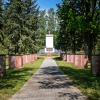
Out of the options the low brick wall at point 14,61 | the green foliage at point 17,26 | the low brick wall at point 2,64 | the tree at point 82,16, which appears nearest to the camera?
the low brick wall at point 2,64

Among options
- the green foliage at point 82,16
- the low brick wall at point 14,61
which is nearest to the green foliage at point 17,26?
the green foliage at point 82,16

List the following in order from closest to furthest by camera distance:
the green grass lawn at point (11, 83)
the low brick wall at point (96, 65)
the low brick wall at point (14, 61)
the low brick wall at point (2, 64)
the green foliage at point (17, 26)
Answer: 1. the green grass lawn at point (11, 83)
2. the low brick wall at point (2, 64)
3. the low brick wall at point (96, 65)
4. the low brick wall at point (14, 61)
5. the green foliage at point (17, 26)

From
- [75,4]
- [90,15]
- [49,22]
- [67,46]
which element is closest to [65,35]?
[67,46]

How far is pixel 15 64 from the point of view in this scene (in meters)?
25.8

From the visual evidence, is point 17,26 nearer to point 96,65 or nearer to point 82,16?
point 82,16

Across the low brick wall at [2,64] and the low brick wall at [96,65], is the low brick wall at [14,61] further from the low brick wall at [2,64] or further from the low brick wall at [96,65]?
the low brick wall at [96,65]

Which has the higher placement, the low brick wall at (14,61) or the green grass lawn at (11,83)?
the low brick wall at (14,61)

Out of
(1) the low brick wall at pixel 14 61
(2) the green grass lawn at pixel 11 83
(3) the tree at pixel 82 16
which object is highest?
(3) the tree at pixel 82 16

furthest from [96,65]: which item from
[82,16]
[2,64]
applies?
[82,16]

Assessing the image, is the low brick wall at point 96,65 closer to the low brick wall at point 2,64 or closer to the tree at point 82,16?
the low brick wall at point 2,64

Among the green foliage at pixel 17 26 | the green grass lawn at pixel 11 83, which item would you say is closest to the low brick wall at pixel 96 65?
the green grass lawn at pixel 11 83

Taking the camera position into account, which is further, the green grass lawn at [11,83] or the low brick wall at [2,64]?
the low brick wall at [2,64]

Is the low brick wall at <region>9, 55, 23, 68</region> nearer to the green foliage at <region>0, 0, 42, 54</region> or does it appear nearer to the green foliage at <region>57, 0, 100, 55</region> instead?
the green foliage at <region>57, 0, 100, 55</region>

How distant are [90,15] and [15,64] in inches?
364
